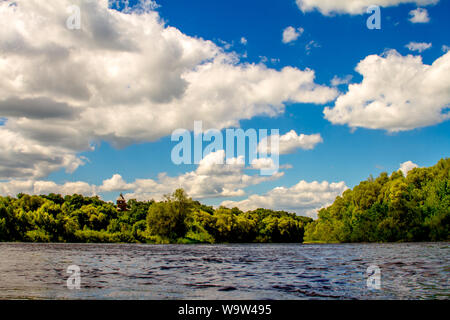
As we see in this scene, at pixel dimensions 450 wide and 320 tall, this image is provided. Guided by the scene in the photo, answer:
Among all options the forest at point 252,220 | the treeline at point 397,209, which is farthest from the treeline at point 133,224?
the treeline at point 397,209

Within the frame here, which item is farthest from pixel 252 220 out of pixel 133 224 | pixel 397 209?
pixel 397 209

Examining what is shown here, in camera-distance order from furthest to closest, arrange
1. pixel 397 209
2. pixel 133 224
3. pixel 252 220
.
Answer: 1. pixel 252 220
2. pixel 133 224
3. pixel 397 209

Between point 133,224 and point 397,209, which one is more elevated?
point 397,209

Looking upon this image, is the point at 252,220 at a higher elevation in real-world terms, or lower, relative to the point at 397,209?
lower

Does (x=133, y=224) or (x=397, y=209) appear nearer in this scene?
(x=397, y=209)

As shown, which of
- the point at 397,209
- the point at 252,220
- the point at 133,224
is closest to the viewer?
the point at 397,209

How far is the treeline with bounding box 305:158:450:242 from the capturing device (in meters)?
115

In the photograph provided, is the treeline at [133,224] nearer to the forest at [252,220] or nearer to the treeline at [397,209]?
the forest at [252,220]

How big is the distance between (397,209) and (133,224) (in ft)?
317

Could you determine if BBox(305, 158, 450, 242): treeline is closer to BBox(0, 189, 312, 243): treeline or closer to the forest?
the forest

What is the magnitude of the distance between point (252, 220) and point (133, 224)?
4980cm

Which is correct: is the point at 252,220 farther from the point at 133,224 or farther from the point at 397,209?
the point at 397,209

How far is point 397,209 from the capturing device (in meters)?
119

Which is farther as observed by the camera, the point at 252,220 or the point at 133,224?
the point at 252,220
